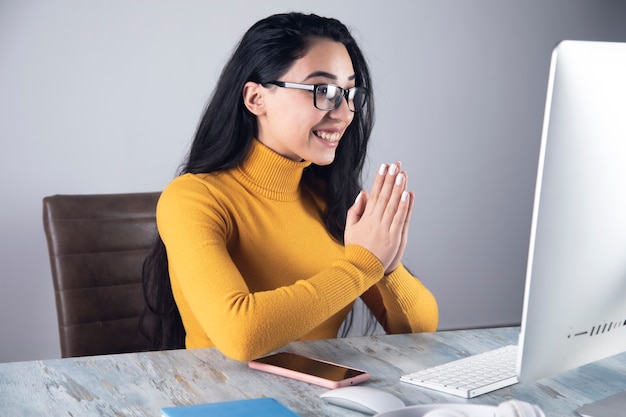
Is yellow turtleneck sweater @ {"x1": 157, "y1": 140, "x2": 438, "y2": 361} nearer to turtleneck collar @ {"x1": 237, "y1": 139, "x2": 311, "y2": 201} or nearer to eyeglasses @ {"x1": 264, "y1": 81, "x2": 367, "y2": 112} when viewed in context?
turtleneck collar @ {"x1": 237, "y1": 139, "x2": 311, "y2": 201}

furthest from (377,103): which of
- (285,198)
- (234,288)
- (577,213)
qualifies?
(577,213)

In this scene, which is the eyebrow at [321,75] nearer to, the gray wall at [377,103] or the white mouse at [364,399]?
the white mouse at [364,399]

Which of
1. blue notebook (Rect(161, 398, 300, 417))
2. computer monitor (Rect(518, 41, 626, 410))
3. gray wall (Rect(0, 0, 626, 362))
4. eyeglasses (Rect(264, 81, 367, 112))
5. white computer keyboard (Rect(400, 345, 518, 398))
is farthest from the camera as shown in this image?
gray wall (Rect(0, 0, 626, 362))

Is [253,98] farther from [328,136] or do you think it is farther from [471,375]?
[471,375]

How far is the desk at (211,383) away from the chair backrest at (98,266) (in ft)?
1.97

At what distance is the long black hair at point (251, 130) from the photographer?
5.67 feet

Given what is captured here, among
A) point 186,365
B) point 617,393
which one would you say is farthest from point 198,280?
point 617,393

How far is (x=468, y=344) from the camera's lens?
1.50 metres

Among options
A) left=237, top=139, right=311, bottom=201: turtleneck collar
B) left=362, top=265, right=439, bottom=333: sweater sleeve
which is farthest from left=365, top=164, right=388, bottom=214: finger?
left=237, top=139, right=311, bottom=201: turtleneck collar

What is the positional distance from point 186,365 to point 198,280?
0.19 m

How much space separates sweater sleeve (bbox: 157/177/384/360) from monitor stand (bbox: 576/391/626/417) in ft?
1.58

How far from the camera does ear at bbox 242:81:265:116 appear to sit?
1744 millimetres

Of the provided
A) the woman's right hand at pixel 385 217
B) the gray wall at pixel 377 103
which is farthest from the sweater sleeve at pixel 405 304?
the gray wall at pixel 377 103

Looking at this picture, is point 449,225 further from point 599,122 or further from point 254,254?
point 599,122
